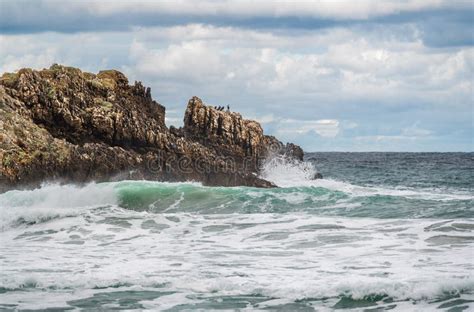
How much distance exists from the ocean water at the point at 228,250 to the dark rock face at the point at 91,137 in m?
1.45

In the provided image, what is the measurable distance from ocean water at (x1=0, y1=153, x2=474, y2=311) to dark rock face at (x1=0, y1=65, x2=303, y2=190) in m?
1.45

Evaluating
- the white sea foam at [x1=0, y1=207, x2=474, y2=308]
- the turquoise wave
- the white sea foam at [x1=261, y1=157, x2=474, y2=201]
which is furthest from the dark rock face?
the white sea foam at [x1=0, y1=207, x2=474, y2=308]

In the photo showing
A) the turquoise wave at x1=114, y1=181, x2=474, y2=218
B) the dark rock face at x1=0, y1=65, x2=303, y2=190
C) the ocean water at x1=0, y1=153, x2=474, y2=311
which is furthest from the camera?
the dark rock face at x1=0, y1=65, x2=303, y2=190

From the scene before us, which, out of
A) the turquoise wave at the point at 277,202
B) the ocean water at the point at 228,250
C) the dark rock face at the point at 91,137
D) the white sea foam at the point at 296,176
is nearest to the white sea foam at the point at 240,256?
the ocean water at the point at 228,250

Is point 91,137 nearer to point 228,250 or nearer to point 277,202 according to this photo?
point 277,202

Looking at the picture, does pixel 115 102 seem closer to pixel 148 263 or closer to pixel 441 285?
pixel 148 263

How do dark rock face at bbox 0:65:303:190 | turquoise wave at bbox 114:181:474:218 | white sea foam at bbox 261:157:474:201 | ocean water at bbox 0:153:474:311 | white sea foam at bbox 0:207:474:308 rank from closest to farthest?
ocean water at bbox 0:153:474:311 < white sea foam at bbox 0:207:474:308 < turquoise wave at bbox 114:181:474:218 < dark rock face at bbox 0:65:303:190 < white sea foam at bbox 261:157:474:201

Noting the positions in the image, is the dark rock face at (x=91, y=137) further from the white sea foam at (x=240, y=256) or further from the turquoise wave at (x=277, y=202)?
the white sea foam at (x=240, y=256)

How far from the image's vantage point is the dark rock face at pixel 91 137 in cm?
2959

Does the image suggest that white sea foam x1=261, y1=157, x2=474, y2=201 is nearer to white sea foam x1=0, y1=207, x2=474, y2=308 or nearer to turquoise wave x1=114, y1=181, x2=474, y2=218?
turquoise wave x1=114, y1=181, x2=474, y2=218

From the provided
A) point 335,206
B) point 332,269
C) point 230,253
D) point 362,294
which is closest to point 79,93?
point 335,206

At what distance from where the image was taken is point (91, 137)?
3300cm

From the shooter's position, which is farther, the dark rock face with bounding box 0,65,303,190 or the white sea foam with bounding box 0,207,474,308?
the dark rock face with bounding box 0,65,303,190

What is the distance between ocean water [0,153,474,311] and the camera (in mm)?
13227
